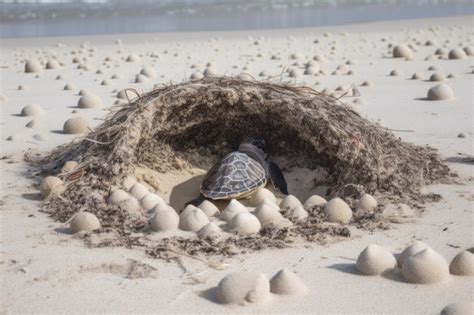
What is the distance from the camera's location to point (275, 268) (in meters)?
4.57

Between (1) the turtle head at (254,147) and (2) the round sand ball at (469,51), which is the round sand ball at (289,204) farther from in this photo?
(2) the round sand ball at (469,51)

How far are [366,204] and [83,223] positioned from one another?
6.65ft

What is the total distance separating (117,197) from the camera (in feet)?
19.1

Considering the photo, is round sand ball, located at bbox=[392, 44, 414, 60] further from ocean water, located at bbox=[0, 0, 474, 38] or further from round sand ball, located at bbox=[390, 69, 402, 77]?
ocean water, located at bbox=[0, 0, 474, 38]

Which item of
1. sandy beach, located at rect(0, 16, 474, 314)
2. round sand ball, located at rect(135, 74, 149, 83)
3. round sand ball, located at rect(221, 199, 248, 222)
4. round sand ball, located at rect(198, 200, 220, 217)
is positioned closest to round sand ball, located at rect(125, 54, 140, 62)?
sandy beach, located at rect(0, 16, 474, 314)

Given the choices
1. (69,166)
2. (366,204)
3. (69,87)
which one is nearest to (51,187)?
(69,166)

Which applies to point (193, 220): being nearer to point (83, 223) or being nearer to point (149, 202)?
point (149, 202)

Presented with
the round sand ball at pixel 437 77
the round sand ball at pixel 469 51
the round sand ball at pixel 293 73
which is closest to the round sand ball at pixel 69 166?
the round sand ball at pixel 293 73

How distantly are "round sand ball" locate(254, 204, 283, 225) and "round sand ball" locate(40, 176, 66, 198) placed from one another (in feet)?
5.53

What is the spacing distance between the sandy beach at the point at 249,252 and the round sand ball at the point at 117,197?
0.50 metres

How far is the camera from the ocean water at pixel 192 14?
25.6m

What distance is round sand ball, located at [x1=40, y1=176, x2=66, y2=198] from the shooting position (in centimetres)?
600

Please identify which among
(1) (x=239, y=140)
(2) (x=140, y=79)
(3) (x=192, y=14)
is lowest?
(1) (x=239, y=140)

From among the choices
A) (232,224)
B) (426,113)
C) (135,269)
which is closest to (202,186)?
(232,224)
